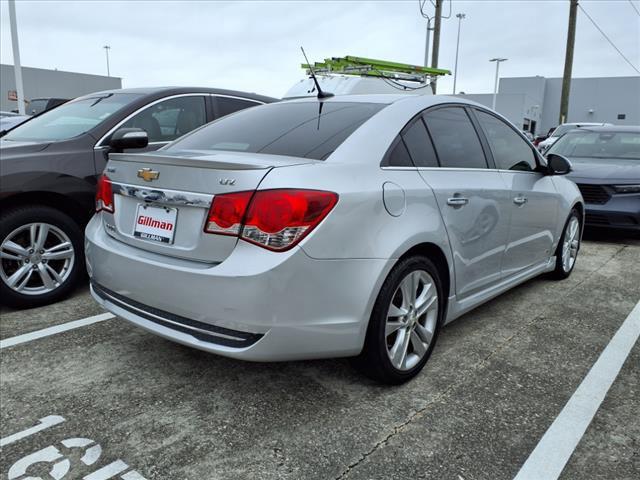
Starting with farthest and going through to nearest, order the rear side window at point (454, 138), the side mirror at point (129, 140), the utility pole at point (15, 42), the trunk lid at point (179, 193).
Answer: the utility pole at point (15, 42) → the side mirror at point (129, 140) → the rear side window at point (454, 138) → the trunk lid at point (179, 193)

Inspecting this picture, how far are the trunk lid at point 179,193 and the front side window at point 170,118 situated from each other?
184cm

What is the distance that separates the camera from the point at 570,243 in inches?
193

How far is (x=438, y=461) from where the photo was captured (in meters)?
2.17

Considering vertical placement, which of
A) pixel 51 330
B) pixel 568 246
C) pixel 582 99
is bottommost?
pixel 51 330

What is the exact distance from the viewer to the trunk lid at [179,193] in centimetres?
225

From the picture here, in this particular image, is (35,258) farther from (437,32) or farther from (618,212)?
(437,32)

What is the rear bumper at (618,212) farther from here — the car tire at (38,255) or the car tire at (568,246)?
the car tire at (38,255)

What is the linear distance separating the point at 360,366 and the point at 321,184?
96 centimetres

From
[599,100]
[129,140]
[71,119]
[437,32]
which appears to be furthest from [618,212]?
[599,100]

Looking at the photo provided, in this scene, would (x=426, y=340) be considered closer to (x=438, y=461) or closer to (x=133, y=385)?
(x=438, y=461)

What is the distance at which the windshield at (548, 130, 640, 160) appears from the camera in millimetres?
7215

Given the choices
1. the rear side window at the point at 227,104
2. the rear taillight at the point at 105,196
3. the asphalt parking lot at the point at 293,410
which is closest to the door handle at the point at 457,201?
the asphalt parking lot at the point at 293,410

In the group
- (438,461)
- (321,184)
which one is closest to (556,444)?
(438,461)

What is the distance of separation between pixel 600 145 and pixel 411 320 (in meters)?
6.18
